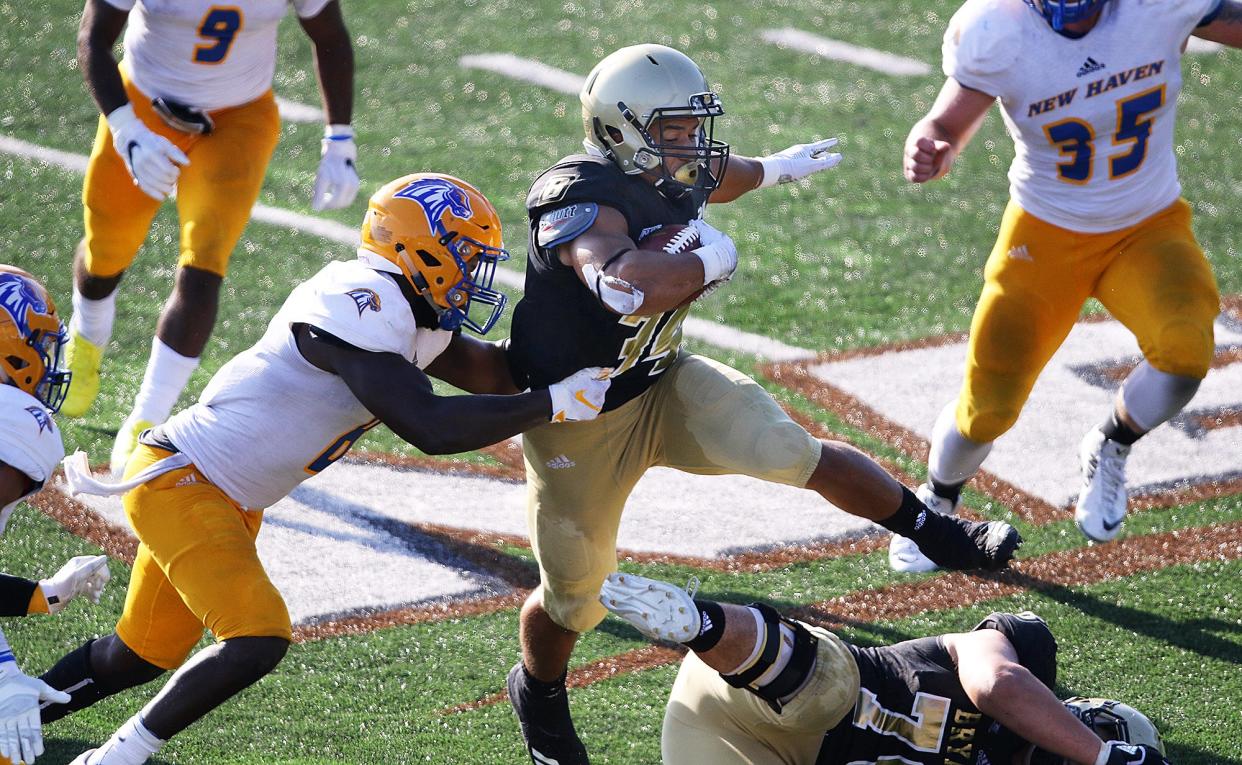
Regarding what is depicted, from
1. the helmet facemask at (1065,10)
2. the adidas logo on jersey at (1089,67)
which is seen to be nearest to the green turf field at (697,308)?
the adidas logo on jersey at (1089,67)

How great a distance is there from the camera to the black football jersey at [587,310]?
3414 millimetres

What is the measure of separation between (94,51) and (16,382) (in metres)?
2.14

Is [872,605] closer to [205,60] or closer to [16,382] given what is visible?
[16,382]

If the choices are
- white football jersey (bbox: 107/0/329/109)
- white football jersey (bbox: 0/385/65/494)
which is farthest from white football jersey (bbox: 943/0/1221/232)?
white football jersey (bbox: 0/385/65/494)

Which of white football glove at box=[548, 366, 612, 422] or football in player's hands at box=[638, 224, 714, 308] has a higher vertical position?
football in player's hands at box=[638, 224, 714, 308]

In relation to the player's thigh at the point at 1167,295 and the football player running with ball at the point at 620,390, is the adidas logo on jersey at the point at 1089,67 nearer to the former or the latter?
the player's thigh at the point at 1167,295

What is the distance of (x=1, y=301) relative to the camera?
9.96ft

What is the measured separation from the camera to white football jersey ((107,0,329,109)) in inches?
196

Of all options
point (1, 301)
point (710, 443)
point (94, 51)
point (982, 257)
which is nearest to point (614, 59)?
point (710, 443)

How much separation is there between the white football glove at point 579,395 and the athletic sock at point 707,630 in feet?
1.63

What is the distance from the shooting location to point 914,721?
10.7ft

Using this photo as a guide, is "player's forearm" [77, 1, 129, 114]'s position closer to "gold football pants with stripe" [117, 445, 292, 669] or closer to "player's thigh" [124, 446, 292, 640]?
"gold football pants with stripe" [117, 445, 292, 669]

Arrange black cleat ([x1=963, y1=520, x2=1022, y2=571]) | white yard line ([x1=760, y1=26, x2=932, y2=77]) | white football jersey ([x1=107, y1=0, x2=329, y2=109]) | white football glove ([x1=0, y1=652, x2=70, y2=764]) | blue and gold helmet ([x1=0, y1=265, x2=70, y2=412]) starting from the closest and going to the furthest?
white football glove ([x1=0, y1=652, x2=70, y2=764]) → blue and gold helmet ([x1=0, y1=265, x2=70, y2=412]) → black cleat ([x1=963, y1=520, x2=1022, y2=571]) → white football jersey ([x1=107, y1=0, x2=329, y2=109]) → white yard line ([x1=760, y1=26, x2=932, y2=77])

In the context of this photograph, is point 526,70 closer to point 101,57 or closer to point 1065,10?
point 101,57
